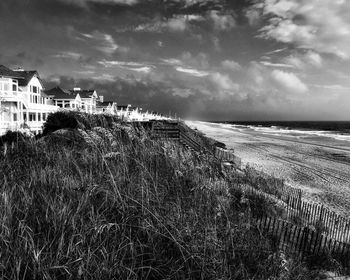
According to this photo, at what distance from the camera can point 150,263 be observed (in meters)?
2.47

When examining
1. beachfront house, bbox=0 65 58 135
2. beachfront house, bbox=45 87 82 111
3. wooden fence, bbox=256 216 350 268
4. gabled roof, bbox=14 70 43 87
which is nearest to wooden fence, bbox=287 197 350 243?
wooden fence, bbox=256 216 350 268

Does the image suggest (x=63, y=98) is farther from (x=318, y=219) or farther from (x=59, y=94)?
(x=318, y=219)

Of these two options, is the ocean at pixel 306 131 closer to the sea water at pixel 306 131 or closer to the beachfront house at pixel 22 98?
the sea water at pixel 306 131

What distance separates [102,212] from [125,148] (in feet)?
6.22

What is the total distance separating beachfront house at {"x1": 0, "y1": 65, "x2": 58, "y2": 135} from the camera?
96.6 feet

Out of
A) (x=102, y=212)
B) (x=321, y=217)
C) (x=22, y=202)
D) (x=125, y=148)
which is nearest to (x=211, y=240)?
(x=102, y=212)

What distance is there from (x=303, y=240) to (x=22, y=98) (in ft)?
111

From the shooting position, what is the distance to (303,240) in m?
5.36

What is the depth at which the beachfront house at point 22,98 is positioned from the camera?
29453 millimetres

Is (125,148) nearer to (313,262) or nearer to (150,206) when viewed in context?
(150,206)

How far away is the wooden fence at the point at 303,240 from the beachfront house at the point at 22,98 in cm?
2507

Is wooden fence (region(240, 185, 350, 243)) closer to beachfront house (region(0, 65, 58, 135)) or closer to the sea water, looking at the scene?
beachfront house (region(0, 65, 58, 135))

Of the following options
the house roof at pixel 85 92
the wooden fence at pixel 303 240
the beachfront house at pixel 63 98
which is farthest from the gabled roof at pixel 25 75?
the wooden fence at pixel 303 240

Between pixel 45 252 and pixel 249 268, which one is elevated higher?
pixel 45 252
